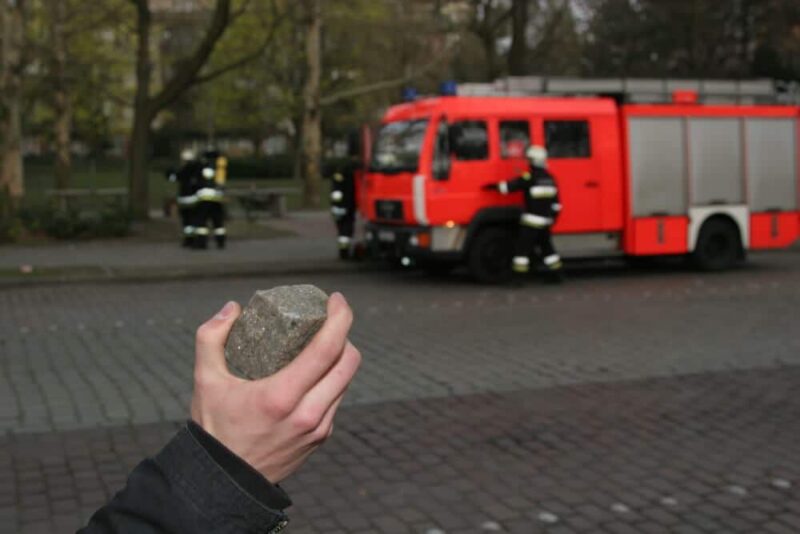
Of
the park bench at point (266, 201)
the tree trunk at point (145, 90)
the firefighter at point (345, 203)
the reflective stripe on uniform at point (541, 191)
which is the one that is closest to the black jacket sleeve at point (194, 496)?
the reflective stripe on uniform at point (541, 191)

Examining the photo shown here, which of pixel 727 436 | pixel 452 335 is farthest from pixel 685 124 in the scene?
pixel 727 436

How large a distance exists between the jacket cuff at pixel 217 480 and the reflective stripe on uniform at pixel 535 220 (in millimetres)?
13513

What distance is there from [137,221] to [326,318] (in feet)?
77.4

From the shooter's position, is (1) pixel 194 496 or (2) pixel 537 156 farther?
(2) pixel 537 156

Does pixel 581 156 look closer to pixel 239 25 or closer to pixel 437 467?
pixel 437 467

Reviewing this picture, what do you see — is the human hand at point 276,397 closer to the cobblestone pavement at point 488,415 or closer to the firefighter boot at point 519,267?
the cobblestone pavement at point 488,415

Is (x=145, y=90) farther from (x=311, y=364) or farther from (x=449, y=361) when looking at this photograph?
(x=311, y=364)

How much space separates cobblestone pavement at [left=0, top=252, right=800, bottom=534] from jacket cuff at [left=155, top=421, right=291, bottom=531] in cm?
372

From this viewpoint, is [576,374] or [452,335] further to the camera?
[452,335]

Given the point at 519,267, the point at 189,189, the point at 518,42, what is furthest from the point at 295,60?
the point at 519,267

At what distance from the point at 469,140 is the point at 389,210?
1666 millimetres

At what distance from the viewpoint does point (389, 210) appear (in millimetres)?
16094

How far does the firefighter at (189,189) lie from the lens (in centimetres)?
1964

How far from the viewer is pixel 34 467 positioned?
6.09 m
